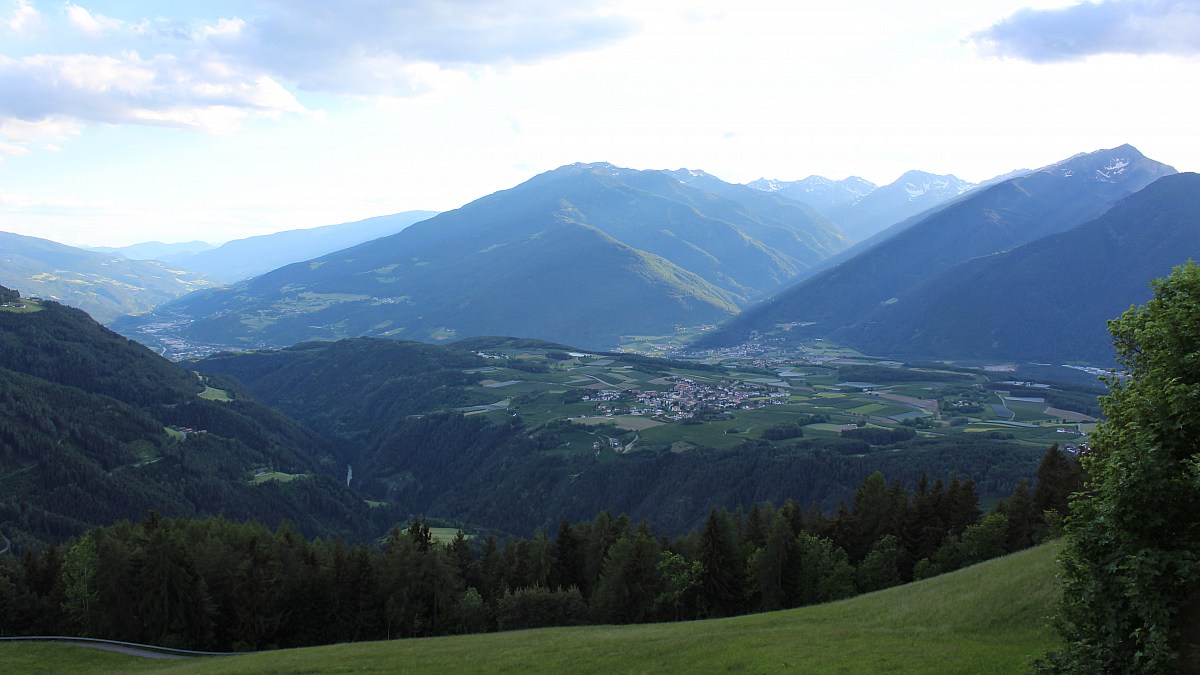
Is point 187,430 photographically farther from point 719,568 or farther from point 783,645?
point 783,645

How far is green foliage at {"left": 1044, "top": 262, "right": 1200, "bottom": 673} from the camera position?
1612 cm

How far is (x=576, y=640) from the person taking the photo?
120 feet

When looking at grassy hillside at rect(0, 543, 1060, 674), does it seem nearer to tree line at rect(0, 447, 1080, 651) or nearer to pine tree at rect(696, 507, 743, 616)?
tree line at rect(0, 447, 1080, 651)

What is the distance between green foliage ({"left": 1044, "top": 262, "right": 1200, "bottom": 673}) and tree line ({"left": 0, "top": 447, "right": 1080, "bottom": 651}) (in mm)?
38155

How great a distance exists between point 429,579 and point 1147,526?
4983 centimetres

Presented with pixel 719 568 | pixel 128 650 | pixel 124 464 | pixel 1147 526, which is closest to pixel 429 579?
pixel 128 650

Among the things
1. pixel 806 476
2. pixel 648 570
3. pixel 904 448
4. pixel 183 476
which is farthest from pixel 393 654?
pixel 183 476

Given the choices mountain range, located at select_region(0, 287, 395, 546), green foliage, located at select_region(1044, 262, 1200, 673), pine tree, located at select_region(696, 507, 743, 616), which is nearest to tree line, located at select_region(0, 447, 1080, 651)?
pine tree, located at select_region(696, 507, 743, 616)

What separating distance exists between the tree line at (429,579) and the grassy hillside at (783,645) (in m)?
9.62

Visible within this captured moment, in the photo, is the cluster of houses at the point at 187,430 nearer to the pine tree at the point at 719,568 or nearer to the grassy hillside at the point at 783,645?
the grassy hillside at the point at 783,645

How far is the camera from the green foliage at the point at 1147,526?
16125 mm

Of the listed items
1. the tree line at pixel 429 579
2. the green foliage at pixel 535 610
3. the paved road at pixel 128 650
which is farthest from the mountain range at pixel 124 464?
the green foliage at pixel 535 610

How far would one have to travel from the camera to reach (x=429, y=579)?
5681 cm

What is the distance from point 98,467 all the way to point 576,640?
14609 cm
